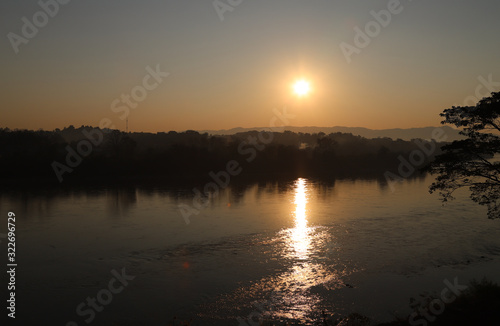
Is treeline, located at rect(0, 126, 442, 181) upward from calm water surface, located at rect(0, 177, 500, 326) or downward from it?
upward

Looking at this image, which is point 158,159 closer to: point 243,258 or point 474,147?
point 243,258

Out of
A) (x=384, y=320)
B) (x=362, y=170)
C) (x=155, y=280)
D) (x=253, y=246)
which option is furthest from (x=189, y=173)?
(x=384, y=320)

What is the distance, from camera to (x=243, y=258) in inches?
693

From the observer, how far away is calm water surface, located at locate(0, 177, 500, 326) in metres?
12.1

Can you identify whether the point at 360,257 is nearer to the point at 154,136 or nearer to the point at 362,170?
the point at 362,170

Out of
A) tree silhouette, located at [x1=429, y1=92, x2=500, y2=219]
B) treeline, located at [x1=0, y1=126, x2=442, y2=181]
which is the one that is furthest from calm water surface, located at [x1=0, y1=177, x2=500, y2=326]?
treeline, located at [x1=0, y1=126, x2=442, y2=181]

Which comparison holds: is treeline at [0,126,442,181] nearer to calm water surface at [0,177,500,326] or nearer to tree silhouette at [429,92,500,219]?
calm water surface at [0,177,500,326]

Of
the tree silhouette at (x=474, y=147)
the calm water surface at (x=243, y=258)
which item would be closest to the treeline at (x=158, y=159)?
the calm water surface at (x=243, y=258)

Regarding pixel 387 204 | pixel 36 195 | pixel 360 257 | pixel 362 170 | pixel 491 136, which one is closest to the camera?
pixel 491 136

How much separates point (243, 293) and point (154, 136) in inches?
4367

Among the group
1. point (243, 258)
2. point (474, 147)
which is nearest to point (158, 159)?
point (243, 258)

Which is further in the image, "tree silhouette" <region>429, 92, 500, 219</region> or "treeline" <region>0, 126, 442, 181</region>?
"treeline" <region>0, 126, 442, 181</region>

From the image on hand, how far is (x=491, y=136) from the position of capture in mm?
14398

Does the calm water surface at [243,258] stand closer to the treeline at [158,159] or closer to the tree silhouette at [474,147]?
the tree silhouette at [474,147]
